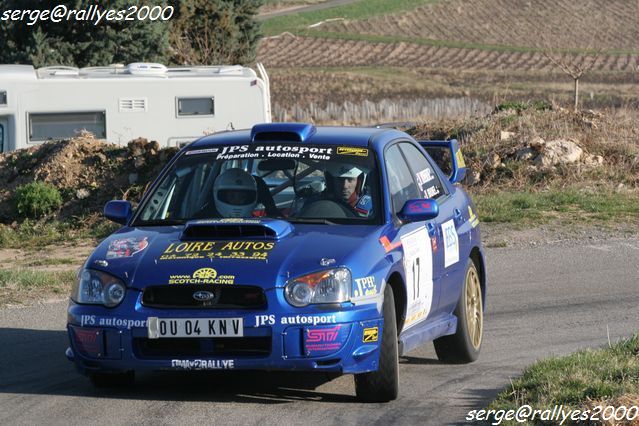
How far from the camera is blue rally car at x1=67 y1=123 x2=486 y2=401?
6.64m

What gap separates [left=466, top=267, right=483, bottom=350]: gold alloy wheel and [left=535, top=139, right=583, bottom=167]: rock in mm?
9681

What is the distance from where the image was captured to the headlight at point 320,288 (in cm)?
664

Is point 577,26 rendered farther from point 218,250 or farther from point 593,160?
point 218,250

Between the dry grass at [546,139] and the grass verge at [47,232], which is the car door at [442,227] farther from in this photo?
the dry grass at [546,139]

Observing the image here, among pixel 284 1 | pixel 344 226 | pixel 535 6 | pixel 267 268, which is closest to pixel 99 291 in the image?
pixel 267 268

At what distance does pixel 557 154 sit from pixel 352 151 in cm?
1097

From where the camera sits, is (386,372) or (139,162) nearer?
(386,372)

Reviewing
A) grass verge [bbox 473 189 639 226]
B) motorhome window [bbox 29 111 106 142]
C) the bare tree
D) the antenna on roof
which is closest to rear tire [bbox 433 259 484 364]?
grass verge [bbox 473 189 639 226]

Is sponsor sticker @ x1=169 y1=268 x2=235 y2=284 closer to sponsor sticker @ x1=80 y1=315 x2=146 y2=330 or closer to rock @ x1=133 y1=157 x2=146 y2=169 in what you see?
sponsor sticker @ x1=80 y1=315 x2=146 y2=330

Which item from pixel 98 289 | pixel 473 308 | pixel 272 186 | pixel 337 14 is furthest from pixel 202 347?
pixel 337 14

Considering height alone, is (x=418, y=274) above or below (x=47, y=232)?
above

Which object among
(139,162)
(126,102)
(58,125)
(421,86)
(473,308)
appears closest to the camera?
(473,308)

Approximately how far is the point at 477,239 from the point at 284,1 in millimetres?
91021

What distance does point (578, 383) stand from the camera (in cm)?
663
